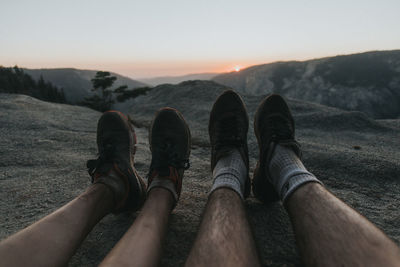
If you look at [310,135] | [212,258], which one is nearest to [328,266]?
[212,258]

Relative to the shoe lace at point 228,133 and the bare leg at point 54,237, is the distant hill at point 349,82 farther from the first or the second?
the bare leg at point 54,237

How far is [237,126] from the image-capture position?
2324mm

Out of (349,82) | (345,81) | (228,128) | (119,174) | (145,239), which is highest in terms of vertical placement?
(345,81)

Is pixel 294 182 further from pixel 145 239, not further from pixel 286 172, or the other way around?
pixel 145 239

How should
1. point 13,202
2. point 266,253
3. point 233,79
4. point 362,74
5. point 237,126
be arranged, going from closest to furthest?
1. point 266,253
2. point 13,202
3. point 237,126
4. point 362,74
5. point 233,79

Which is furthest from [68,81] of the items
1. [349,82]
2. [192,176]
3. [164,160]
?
[164,160]

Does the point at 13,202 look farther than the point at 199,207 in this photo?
Yes

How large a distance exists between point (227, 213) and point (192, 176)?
149cm

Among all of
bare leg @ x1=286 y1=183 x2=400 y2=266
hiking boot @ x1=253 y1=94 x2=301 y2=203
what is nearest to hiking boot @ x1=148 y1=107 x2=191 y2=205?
hiking boot @ x1=253 y1=94 x2=301 y2=203

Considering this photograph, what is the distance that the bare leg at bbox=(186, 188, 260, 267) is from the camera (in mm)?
950

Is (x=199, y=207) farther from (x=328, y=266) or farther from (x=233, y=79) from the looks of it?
(x=233, y=79)

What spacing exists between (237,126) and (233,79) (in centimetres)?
4344

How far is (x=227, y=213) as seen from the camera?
4.00 ft

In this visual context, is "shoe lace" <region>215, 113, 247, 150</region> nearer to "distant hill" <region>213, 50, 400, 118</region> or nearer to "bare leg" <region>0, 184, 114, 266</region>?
"bare leg" <region>0, 184, 114, 266</region>
